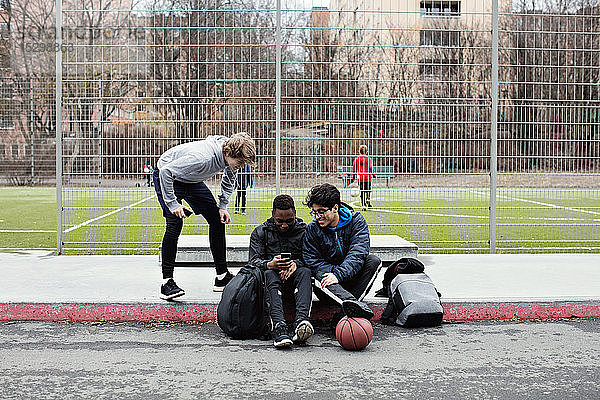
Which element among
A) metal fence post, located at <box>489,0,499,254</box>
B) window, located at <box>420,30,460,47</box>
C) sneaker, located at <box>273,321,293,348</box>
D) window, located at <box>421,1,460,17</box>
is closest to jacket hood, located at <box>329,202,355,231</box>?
sneaker, located at <box>273,321,293,348</box>

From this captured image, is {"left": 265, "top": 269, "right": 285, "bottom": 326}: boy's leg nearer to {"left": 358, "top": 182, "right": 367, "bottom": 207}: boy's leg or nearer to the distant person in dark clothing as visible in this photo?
the distant person in dark clothing

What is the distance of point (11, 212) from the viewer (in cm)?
1905

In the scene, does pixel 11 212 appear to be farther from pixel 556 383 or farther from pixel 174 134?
pixel 556 383

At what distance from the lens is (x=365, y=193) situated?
11.5 meters

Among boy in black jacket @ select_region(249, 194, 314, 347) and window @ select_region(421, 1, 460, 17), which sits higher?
window @ select_region(421, 1, 460, 17)

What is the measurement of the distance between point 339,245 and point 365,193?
4.91 m

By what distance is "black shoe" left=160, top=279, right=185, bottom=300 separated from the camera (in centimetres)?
717

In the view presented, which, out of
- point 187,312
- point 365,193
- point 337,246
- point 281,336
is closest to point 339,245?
point 337,246

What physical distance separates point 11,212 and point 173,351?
579 inches

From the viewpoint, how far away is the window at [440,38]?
34.6 ft

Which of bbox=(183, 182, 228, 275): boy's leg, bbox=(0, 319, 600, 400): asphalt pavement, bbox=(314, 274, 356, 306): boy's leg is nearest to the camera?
bbox=(0, 319, 600, 400): asphalt pavement

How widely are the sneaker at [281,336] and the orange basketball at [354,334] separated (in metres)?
0.37

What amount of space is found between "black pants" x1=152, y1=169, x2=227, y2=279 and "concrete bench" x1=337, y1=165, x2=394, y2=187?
10.9 ft

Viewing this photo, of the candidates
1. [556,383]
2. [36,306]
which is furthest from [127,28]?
[556,383]
